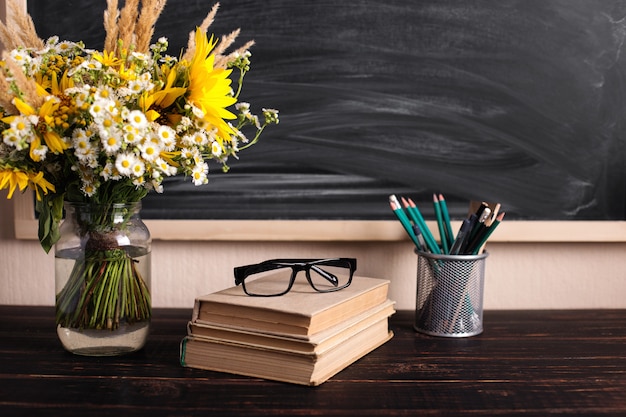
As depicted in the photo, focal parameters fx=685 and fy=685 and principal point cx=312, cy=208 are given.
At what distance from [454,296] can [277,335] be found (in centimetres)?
34

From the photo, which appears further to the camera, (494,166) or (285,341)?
(494,166)

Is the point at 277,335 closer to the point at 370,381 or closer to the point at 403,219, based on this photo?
the point at 370,381

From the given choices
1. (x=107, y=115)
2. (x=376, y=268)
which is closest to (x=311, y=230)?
(x=376, y=268)

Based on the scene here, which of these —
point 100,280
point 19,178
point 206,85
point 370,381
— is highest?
point 206,85

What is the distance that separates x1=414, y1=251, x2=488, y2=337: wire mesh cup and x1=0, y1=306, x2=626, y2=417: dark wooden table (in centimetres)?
2

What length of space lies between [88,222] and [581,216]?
0.83 m

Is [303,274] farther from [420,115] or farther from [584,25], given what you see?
[584,25]

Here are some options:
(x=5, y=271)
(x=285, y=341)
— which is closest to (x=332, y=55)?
(x=285, y=341)

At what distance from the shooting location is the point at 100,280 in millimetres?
906

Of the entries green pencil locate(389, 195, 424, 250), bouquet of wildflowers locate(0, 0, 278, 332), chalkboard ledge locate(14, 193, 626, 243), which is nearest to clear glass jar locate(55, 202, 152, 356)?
bouquet of wildflowers locate(0, 0, 278, 332)

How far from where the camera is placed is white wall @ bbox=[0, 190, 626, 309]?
123 centimetres

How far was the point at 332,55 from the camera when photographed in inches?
46.7

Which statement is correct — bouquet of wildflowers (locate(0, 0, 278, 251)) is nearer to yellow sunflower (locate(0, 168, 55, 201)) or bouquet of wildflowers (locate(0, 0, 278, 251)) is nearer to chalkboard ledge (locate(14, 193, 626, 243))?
yellow sunflower (locate(0, 168, 55, 201))

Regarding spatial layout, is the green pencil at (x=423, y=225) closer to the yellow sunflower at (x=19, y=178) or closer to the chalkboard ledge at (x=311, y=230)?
the chalkboard ledge at (x=311, y=230)
